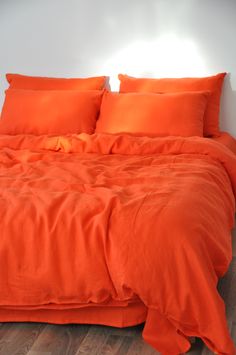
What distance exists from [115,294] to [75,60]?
98.5 inches

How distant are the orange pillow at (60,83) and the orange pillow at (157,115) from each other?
1.35ft

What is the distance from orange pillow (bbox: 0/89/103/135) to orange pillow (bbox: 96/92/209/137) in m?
0.14

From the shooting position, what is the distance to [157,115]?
12.1 feet

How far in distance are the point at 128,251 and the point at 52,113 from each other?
1.88m

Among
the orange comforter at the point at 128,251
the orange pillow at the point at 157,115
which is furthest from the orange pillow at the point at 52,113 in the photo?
the orange comforter at the point at 128,251

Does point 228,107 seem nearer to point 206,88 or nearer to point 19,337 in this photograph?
point 206,88

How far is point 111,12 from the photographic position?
4203mm

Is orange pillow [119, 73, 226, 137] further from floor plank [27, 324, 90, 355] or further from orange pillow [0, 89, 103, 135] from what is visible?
floor plank [27, 324, 90, 355]

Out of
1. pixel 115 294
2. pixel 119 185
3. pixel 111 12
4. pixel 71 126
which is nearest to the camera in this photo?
pixel 115 294

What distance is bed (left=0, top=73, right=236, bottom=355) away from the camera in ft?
7.09

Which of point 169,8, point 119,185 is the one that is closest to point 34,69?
point 169,8

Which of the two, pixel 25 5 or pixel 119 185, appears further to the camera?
pixel 25 5

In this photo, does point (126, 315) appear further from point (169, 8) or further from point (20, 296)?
point (169, 8)

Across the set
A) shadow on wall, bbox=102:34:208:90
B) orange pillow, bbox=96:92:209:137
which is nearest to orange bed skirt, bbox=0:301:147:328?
orange pillow, bbox=96:92:209:137
